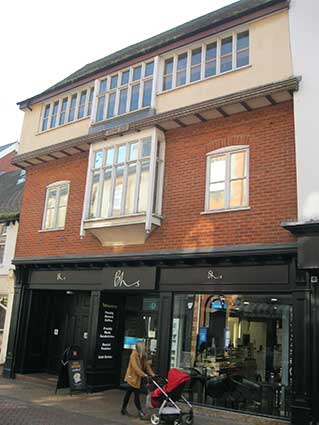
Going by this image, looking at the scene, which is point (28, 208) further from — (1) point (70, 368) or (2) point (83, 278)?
(1) point (70, 368)

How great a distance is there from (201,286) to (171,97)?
5.01 m

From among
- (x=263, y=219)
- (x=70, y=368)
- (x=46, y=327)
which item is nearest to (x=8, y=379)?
A: (x=46, y=327)

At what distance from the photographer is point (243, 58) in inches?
439

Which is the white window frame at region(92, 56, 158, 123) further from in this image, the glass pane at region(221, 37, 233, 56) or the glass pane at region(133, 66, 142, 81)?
the glass pane at region(221, 37, 233, 56)

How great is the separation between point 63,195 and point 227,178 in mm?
6008

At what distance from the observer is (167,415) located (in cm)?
831

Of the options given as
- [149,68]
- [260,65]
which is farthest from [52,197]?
[260,65]

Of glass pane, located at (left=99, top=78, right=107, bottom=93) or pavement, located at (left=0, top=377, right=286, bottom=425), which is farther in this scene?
glass pane, located at (left=99, top=78, right=107, bottom=93)

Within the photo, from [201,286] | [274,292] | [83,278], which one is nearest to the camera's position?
[274,292]

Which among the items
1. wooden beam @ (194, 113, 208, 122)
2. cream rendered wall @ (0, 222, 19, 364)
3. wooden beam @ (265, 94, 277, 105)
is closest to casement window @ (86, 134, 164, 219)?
wooden beam @ (194, 113, 208, 122)

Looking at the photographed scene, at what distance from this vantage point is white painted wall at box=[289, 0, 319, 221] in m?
9.24

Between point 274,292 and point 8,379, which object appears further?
point 8,379

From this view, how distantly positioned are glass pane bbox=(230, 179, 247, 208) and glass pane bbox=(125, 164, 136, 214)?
8.82ft

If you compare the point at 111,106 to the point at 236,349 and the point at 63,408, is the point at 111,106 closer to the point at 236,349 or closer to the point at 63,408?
the point at 236,349
